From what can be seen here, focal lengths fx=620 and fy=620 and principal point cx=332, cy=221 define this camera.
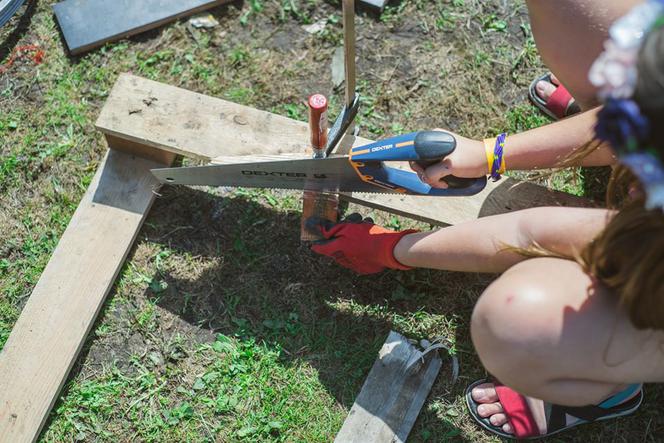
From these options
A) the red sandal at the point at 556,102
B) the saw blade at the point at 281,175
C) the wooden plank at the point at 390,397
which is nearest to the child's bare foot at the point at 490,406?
the wooden plank at the point at 390,397

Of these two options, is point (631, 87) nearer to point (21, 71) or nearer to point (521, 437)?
point (521, 437)

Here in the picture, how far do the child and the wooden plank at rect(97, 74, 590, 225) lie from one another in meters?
0.26

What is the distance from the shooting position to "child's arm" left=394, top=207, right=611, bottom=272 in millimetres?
2197

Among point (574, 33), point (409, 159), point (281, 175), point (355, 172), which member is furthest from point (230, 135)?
point (574, 33)

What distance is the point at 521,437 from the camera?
9.27 feet

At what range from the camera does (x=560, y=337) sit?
6.68 feet

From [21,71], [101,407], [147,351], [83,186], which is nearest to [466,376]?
[147,351]

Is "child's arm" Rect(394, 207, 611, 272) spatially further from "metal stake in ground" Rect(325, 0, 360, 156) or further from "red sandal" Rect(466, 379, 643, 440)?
"red sandal" Rect(466, 379, 643, 440)

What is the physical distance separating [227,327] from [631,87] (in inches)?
89.3

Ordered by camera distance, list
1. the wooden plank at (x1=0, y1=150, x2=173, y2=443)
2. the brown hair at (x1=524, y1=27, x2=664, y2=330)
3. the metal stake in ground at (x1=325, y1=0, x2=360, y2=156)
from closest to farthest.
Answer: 1. the brown hair at (x1=524, y1=27, x2=664, y2=330)
2. the metal stake in ground at (x1=325, y1=0, x2=360, y2=156)
3. the wooden plank at (x1=0, y1=150, x2=173, y2=443)

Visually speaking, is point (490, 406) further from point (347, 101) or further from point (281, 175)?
point (347, 101)

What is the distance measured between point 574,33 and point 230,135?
5.49 feet

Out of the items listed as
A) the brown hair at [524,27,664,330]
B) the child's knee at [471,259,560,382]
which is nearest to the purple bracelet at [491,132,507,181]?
the child's knee at [471,259,560,382]

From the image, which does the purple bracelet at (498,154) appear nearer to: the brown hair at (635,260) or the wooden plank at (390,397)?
the brown hair at (635,260)
